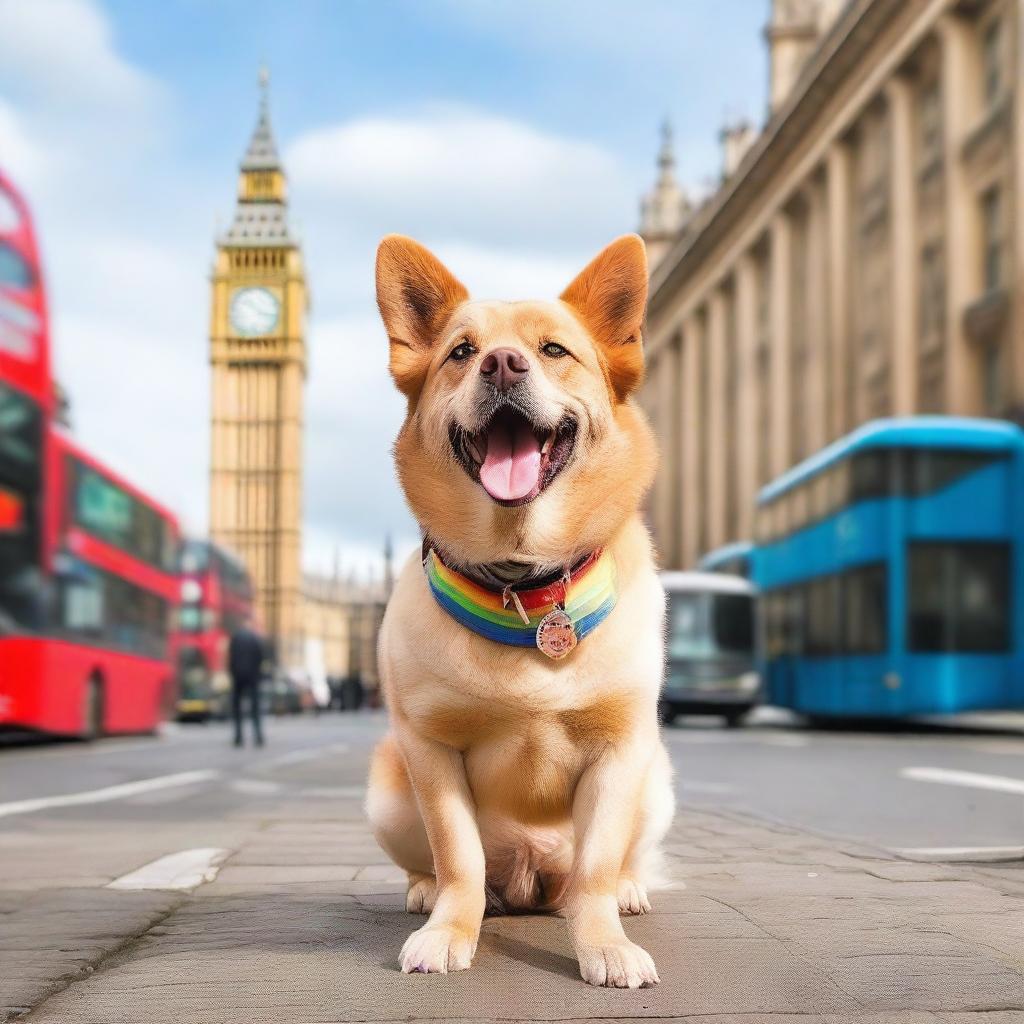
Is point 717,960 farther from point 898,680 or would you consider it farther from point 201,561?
point 201,561

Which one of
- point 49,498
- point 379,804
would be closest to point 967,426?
point 49,498

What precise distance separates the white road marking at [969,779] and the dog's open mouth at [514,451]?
7.76 meters

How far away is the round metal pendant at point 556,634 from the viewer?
360 cm

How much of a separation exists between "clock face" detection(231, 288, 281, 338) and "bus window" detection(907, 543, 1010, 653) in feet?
281

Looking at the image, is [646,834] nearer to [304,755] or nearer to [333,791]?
[333,791]

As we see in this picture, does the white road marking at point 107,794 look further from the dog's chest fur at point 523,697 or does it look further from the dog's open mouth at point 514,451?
the dog's open mouth at point 514,451

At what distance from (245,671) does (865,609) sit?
27.2 ft

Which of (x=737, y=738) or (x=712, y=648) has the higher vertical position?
(x=712, y=648)

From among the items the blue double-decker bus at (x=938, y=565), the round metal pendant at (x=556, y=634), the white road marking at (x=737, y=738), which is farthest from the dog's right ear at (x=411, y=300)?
the blue double-decker bus at (x=938, y=565)

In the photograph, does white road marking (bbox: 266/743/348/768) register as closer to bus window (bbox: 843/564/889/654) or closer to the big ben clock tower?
bus window (bbox: 843/564/889/654)

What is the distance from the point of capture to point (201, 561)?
39.9 m

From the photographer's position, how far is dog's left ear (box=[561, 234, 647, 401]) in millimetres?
3775

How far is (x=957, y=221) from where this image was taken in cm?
3522

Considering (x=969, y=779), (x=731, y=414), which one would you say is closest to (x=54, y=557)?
(x=969, y=779)
